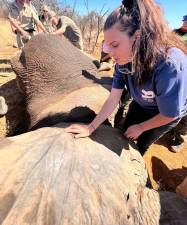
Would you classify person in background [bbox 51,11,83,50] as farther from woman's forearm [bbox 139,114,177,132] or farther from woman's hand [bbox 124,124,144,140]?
woman's forearm [bbox 139,114,177,132]

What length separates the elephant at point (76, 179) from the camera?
159cm

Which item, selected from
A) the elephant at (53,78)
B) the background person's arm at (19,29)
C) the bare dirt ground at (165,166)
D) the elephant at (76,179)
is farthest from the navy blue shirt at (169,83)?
the background person's arm at (19,29)

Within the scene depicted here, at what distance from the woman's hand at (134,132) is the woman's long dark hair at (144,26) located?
53 centimetres

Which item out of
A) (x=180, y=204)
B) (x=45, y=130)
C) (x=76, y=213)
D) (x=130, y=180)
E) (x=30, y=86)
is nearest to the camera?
(x=76, y=213)

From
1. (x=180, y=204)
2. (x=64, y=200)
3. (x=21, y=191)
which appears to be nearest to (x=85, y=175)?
(x=64, y=200)

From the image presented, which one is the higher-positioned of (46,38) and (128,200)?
(46,38)

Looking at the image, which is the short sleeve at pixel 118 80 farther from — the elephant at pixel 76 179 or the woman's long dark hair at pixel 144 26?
the woman's long dark hair at pixel 144 26

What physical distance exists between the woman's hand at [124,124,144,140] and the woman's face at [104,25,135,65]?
0.55 m

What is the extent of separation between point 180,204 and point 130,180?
0.68m

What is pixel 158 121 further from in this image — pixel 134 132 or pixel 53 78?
pixel 53 78

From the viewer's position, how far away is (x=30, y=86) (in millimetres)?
3301

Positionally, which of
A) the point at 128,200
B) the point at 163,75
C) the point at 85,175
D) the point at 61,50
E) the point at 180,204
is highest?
the point at 163,75

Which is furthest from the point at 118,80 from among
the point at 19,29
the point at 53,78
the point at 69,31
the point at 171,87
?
the point at 19,29

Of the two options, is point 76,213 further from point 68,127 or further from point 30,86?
point 30,86
